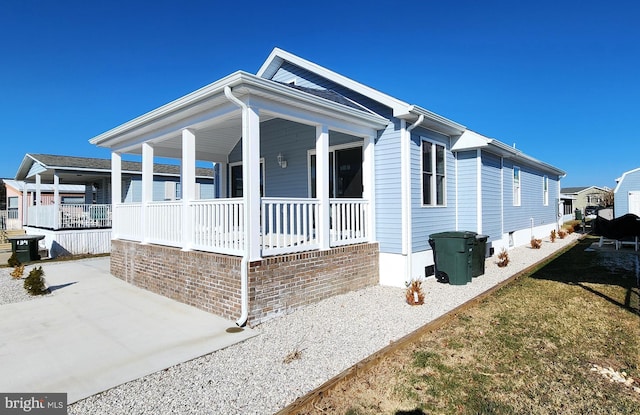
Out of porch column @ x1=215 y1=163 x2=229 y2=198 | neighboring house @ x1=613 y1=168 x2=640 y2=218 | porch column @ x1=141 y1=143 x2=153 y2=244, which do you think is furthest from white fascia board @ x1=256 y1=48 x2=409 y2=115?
neighboring house @ x1=613 y1=168 x2=640 y2=218

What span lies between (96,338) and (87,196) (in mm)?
20600

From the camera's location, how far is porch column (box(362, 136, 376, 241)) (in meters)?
7.74

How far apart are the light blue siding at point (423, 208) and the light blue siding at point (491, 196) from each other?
151 cm

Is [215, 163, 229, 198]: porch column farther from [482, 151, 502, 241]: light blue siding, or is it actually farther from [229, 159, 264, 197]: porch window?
[482, 151, 502, 241]: light blue siding

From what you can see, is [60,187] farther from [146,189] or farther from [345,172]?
[345,172]

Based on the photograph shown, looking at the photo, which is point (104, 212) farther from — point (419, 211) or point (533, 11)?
point (533, 11)

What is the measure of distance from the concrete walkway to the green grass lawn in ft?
7.17

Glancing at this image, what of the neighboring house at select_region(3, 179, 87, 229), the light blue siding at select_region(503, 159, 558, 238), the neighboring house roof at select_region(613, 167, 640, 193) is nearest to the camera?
the light blue siding at select_region(503, 159, 558, 238)

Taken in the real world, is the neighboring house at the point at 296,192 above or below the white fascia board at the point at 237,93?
below

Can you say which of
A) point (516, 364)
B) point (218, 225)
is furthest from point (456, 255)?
point (218, 225)

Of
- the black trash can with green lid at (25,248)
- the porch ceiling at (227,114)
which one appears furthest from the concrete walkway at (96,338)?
the black trash can with green lid at (25,248)

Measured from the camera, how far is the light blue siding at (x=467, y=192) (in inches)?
398

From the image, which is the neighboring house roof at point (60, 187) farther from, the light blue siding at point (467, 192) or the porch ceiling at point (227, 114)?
the light blue siding at point (467, 192)

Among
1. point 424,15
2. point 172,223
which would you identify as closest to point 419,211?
point 172,223
